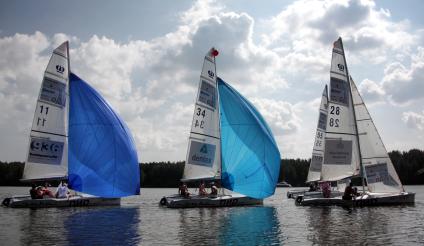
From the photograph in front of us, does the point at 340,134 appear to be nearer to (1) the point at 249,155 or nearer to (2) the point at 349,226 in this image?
(1) the point at 249,155

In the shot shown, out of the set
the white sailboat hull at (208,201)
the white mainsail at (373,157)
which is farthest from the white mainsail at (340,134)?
the white sailboat hull at (208,201)

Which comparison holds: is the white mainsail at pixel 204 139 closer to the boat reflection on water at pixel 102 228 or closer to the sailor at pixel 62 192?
the boat reflection on water at pixel 102 228

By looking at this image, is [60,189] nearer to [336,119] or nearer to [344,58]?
[336,119]

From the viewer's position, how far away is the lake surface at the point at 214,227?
1958cm

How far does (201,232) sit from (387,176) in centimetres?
1868

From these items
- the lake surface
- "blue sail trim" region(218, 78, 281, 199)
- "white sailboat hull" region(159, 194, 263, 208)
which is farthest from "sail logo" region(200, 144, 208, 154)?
the lake surface

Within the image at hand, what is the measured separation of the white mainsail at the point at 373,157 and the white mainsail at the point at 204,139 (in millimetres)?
10546

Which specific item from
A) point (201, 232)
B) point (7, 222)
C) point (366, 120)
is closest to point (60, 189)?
point (7, 222)

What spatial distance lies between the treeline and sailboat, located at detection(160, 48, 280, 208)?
7273 centimetres

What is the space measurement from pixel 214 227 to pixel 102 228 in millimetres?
5220

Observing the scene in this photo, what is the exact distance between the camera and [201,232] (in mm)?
22047

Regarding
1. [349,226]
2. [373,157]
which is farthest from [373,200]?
[349,226]

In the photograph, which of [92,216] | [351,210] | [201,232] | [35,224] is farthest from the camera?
[351,210]

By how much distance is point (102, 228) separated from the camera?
23.5 meters
